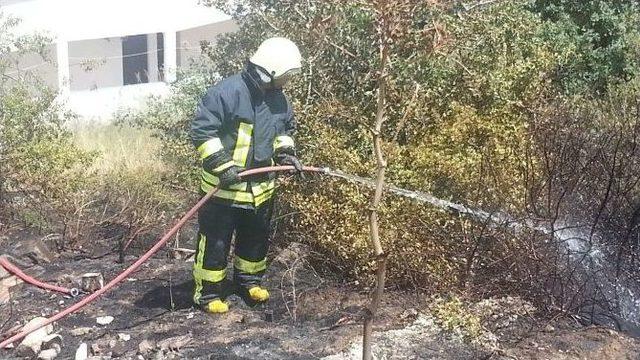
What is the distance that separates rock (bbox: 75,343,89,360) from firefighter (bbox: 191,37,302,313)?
2.75 feet

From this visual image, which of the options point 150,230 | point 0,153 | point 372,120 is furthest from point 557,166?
point 0,153

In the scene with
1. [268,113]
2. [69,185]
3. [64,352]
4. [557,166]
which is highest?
[268,113]

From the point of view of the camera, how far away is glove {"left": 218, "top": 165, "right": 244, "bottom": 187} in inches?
182

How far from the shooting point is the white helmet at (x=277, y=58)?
4.65 metres

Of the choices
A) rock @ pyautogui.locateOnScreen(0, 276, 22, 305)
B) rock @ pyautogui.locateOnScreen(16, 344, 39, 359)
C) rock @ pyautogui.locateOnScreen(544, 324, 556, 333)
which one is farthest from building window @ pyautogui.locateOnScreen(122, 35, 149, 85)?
rock @ pyautogui.locateOnScreen(544, 324, 556, 333)

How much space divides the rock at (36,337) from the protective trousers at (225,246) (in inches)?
37.7

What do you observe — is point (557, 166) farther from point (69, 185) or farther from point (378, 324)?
point (69, 185)

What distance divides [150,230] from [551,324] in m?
3.35

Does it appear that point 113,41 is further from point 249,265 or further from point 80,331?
point 80,331

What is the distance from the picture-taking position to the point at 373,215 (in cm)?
354

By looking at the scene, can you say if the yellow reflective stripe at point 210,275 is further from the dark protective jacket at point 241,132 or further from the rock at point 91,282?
the rock at point 91,282

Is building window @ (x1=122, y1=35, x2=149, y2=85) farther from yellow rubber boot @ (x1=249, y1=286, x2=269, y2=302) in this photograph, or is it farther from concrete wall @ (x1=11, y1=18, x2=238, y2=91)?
yellow rubber boot @ (x1=249, y1=286, x2=269, y2=302)

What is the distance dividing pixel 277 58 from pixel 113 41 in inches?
403

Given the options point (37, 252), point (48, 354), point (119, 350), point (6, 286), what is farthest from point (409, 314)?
point (37, 252)
